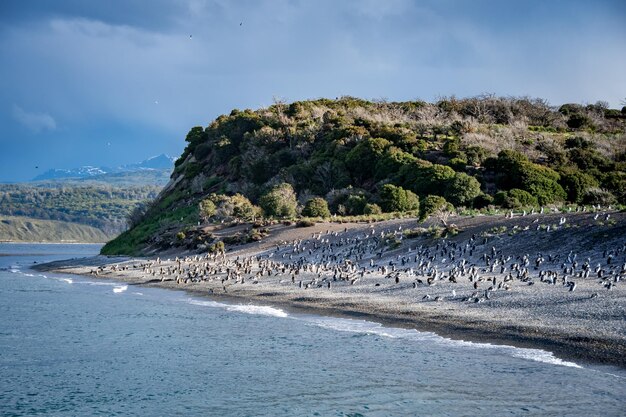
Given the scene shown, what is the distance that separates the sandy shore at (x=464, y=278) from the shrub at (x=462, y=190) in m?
10.4

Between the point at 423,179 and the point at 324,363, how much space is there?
43.3 metres

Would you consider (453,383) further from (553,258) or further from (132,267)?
(132,267)

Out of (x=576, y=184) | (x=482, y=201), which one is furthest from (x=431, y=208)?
(x=576, y=184)

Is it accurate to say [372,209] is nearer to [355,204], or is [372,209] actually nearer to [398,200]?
[398,200]

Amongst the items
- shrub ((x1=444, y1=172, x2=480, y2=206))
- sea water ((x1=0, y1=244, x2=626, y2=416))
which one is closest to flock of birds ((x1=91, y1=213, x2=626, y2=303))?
sea water ((x1=0, y1=244, x2=626, y2=416))

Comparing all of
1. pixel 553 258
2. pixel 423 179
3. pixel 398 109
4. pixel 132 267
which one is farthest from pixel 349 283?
pixel 398 109

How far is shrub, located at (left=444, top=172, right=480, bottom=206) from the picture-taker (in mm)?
55969

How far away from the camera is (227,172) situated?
90688 millimetres

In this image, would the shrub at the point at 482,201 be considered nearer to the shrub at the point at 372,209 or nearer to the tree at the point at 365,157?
the shrub at the point at 372,209

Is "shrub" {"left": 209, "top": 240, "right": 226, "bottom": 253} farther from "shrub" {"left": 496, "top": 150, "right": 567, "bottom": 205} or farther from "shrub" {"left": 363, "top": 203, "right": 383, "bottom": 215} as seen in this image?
"shrub" {"left": 496, "top": 150, "right": 567, "bottom": 205}

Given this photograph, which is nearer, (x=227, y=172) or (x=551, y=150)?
(x=551, y=150)

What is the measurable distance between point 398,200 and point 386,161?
483 inches

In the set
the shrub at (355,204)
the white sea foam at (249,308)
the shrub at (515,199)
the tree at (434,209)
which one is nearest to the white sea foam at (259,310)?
the white sea foam at (249,308)

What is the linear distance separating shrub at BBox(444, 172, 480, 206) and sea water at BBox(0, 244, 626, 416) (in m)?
31.0
